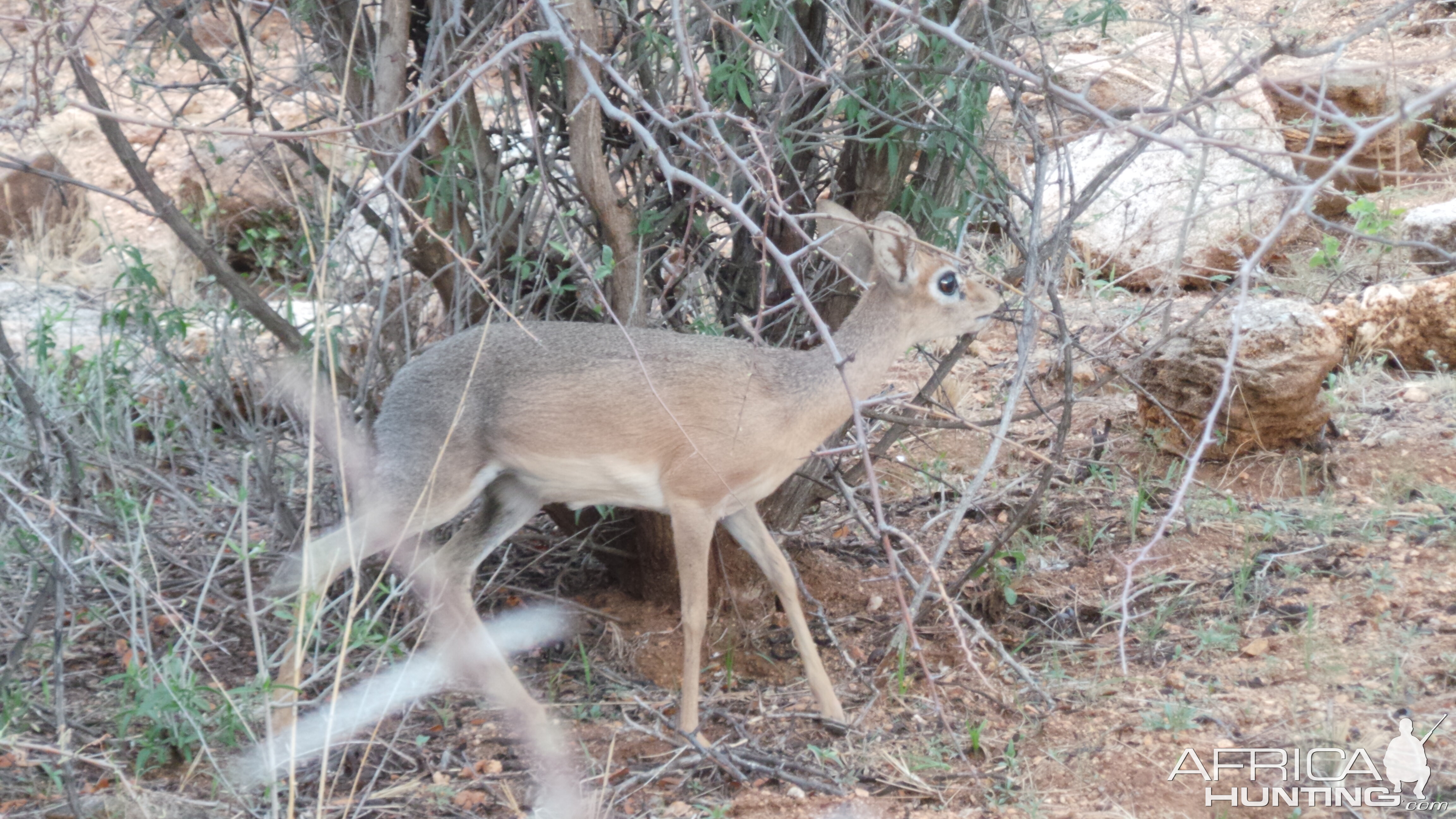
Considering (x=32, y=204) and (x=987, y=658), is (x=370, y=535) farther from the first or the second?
(x=32, y=204)

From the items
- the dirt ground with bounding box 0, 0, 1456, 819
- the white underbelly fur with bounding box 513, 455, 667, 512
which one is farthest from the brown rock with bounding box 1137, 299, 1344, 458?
the white underbelly fur with bounding box 513, 455, 667, 512

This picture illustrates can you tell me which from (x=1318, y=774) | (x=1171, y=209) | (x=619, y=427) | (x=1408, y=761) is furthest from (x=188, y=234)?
(x=1171, y=209)

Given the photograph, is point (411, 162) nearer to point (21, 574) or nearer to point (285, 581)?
point (285, 581)

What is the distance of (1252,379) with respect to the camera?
16.5ft

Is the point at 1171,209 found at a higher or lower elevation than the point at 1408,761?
higher

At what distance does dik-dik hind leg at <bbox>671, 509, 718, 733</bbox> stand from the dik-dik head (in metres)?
1.00

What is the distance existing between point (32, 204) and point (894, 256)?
7.74 meters

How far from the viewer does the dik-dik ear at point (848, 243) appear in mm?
3982

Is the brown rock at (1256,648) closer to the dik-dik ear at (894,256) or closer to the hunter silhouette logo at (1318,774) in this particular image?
the hunter silhouette logo at (1318,774)

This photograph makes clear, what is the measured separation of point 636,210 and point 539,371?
2.21 ft

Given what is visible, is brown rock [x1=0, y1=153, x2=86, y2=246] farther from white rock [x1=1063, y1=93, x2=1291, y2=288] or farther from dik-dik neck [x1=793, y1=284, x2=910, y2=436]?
white rock [x1=1063, y1=93, x2=1291, y2=288]

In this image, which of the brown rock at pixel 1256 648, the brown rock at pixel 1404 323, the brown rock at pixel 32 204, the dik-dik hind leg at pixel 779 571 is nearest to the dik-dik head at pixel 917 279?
the dik-dik hind leg at pixel 779 571

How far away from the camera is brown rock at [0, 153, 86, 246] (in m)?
8.88

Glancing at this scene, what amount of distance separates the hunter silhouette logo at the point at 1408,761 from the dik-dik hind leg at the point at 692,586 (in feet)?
6.45
